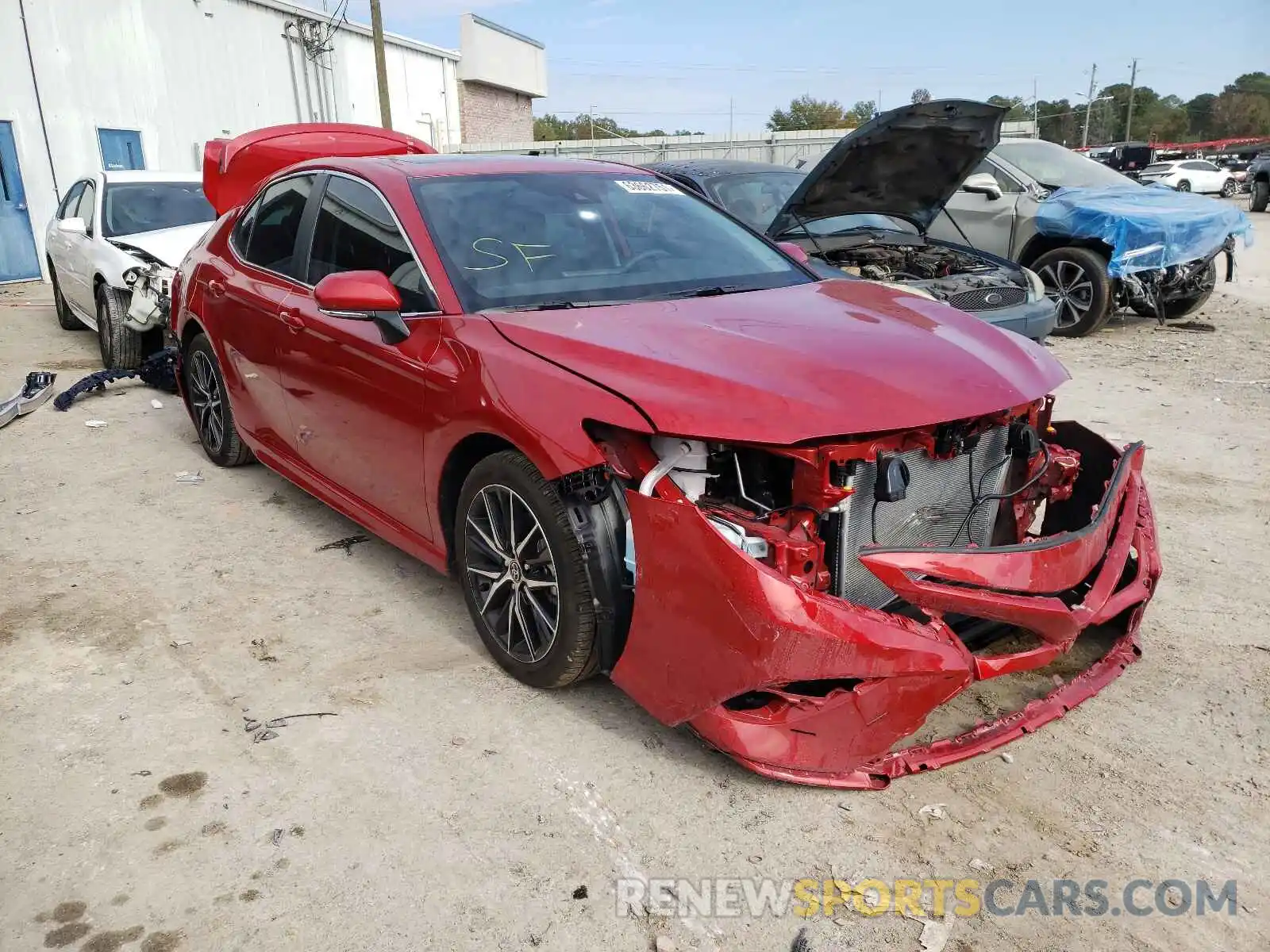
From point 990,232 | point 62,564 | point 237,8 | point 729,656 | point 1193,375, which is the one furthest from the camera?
point 237,8

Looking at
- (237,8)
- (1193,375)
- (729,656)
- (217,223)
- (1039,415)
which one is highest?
(237,8)

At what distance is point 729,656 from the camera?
7.78 ft

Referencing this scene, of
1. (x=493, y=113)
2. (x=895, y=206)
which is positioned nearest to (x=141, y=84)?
(x=895, y=206)

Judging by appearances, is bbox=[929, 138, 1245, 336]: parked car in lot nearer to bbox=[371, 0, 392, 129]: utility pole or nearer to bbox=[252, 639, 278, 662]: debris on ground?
bbox=[252, 639, 278, 662]: debris on ground

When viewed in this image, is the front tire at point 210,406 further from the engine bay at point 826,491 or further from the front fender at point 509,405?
the engine bay at point 826,491

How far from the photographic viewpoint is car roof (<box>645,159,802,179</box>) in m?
7.99

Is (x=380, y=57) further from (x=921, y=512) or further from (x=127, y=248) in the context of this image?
(x=921, y=512)

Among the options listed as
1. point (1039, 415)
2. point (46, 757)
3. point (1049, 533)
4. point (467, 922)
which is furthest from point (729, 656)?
point (46, 757)

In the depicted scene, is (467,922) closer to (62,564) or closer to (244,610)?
(244,610)

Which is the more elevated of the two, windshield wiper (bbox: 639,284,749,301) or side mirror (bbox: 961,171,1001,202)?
side mirror (bbox: 961,171,1001,202)

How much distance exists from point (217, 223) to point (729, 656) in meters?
4.09

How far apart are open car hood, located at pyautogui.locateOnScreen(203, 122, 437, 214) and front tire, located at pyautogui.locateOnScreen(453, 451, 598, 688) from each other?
381 centimetres

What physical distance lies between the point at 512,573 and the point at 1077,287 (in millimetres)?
8050

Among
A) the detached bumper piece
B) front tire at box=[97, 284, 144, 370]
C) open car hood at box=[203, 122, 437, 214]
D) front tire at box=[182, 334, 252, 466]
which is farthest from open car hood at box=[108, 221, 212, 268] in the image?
front tire at box=[182, 334, 252, 466]
